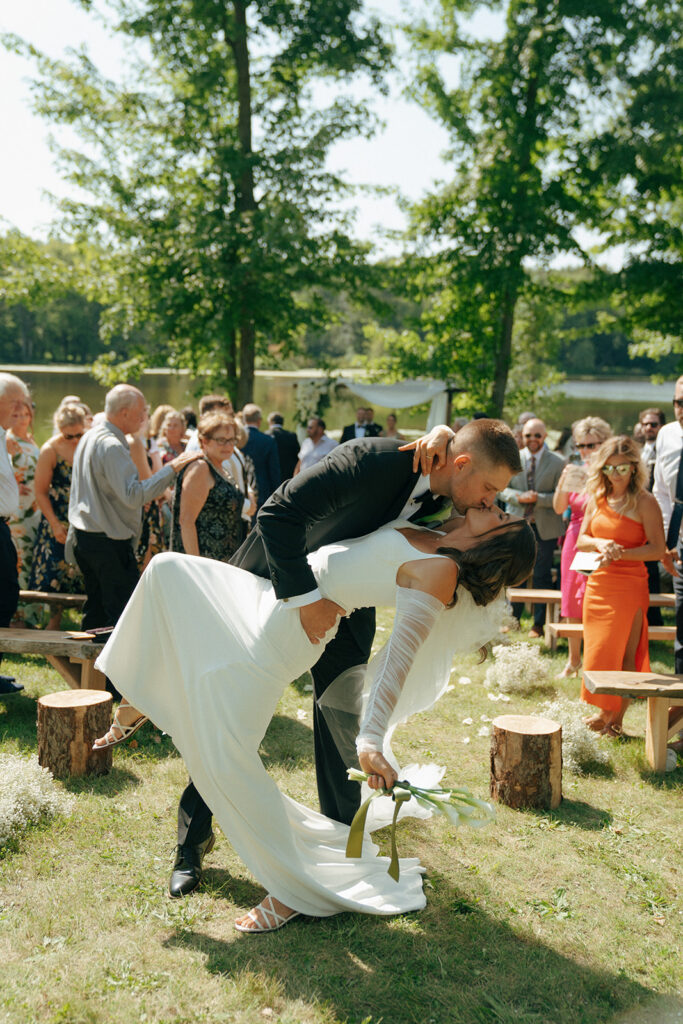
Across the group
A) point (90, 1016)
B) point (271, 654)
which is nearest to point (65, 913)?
point (90, 1016)

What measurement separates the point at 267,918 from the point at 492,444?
214 cm

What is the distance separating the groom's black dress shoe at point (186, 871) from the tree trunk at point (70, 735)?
4.30 ft

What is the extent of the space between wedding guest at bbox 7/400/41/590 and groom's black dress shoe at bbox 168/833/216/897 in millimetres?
3975

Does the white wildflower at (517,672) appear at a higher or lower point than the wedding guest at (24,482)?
lower

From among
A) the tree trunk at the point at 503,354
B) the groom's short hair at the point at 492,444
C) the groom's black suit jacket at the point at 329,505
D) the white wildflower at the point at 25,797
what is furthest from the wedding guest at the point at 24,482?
the tree trunk at the point at 503,354

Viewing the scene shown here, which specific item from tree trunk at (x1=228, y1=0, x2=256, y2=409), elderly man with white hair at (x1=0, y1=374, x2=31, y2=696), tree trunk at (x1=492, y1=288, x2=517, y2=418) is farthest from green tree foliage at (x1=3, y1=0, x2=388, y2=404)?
elderly man with white hair at (x1=0, y1=374, x2=31, y2=696)

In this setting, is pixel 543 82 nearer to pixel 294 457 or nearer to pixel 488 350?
pixel 488 350

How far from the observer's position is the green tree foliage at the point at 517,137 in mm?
16531

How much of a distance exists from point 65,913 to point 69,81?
1649cm

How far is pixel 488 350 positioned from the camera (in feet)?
61.0

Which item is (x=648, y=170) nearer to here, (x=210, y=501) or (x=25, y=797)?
(x=210, y=501)

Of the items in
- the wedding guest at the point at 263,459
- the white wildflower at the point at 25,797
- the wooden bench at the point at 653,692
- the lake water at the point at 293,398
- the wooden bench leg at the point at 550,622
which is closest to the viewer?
the white wildflower at the point at 25,797

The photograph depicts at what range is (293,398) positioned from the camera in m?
20.1

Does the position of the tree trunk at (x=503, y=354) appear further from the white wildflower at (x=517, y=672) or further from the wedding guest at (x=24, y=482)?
the wedding guest at (x=24, y=482)
